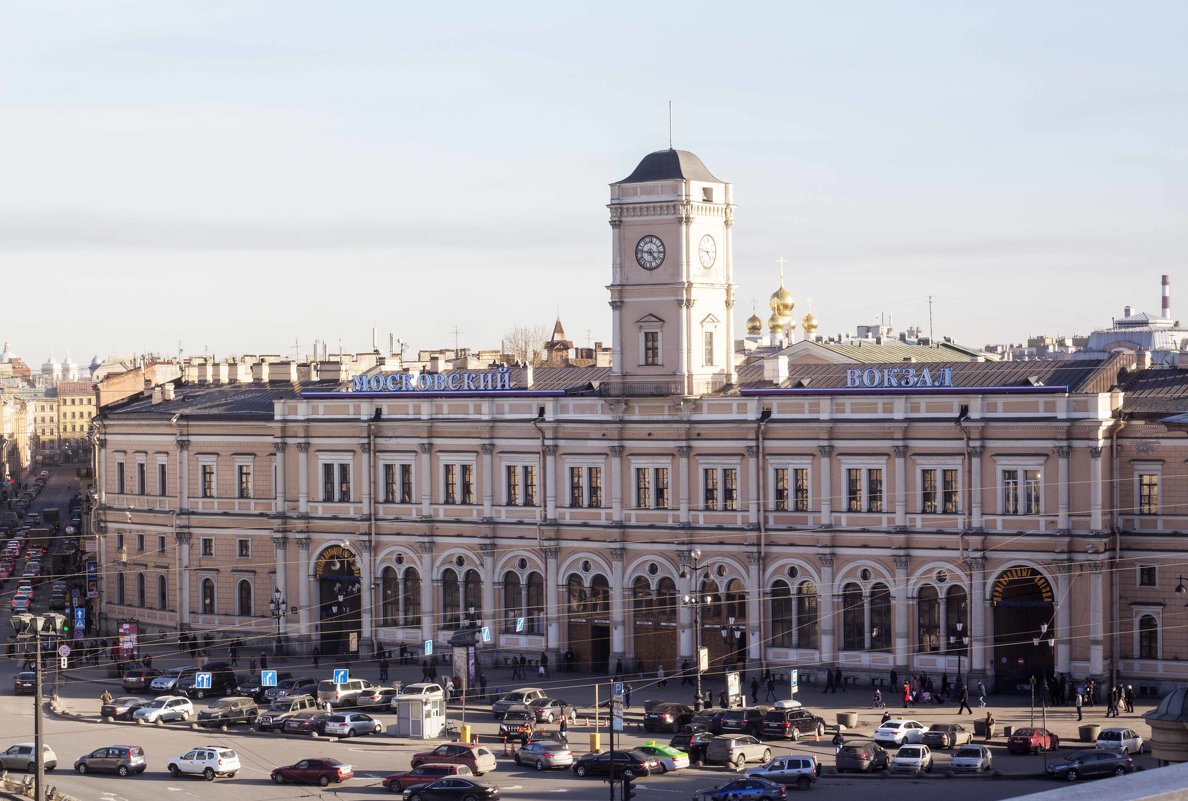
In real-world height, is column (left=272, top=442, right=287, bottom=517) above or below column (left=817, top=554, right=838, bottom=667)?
above

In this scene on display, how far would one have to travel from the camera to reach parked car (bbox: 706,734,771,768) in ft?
212

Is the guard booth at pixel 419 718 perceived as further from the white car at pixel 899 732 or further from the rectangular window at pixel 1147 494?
the rectangular window at pixel 1147 494

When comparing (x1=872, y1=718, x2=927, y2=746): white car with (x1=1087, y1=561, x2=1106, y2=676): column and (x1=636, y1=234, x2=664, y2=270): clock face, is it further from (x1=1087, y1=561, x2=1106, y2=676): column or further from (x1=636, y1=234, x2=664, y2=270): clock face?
(x1=636, y1=234, x2=664, y2=270): clock face

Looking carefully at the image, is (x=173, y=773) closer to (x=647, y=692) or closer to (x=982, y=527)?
(x=647, y=692)

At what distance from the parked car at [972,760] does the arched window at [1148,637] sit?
1555 cm

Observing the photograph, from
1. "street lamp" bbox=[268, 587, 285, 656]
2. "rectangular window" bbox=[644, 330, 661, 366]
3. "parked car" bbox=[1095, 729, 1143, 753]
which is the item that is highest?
"rectangular window" bbox=[644, 330, 661, 366]

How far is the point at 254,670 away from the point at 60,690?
8642mm

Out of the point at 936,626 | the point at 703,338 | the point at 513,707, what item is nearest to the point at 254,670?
the point at 513,707

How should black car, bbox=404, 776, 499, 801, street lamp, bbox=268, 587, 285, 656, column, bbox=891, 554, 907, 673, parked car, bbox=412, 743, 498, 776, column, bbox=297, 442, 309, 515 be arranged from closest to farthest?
black car, bbox=404, 776, 499, 801
parked car, bbox=412, 743, 498, 776
column, bbox=891, 554, 907, 673
street lamp, bbox=268, 587, 285, 656
column, bbox=297, 442, 309, 515

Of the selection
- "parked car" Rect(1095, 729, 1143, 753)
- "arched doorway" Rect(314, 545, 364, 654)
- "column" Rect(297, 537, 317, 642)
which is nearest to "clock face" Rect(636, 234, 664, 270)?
"arched doorway" Rect(314, 545, 364, 654)

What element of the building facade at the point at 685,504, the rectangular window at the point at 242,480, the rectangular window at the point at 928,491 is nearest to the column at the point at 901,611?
the building facade at the point at 685,504

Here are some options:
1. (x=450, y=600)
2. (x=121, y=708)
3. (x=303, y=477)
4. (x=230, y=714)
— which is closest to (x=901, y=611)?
(x=450, y=600)

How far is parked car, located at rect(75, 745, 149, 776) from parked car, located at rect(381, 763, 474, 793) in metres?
9.76

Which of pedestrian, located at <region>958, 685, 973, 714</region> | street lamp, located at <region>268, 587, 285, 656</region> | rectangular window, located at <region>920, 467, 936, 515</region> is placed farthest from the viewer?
street lamp, located at <region>268, 587, 285, 656</region>
